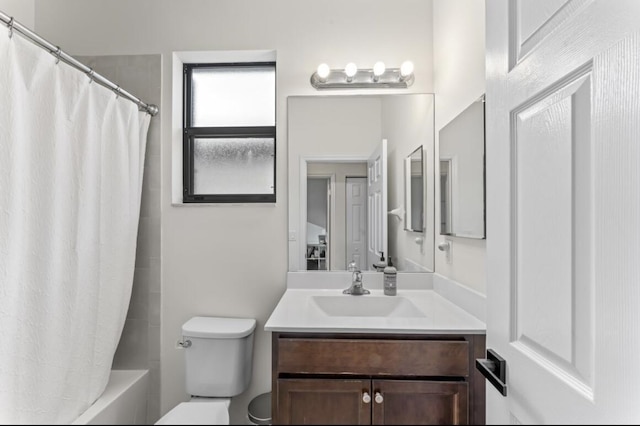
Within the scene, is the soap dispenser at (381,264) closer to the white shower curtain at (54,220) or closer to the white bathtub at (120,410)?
the white shower curtain at (54,220)

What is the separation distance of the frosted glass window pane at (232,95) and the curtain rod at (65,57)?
0.91 feet

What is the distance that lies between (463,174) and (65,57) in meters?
1.43

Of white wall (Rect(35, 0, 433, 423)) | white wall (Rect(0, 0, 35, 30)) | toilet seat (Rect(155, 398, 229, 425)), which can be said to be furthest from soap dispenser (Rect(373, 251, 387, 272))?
white wall (Rect(0, 0, 35, 30))

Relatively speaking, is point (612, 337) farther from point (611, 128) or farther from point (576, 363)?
point (611, 128)

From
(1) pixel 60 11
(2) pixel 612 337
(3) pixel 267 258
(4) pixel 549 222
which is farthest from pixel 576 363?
(1) pixel 60 11

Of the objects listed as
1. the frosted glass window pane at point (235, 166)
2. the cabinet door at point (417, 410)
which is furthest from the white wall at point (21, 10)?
the cabinet door at point (417, 410)

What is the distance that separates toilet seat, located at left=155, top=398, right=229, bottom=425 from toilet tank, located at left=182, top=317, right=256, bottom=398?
1039 mm

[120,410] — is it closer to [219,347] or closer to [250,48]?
[219,347]

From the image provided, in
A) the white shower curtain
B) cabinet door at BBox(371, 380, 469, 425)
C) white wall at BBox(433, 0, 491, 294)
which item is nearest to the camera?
cabinet door at BBox(371, 380, 469, 425)

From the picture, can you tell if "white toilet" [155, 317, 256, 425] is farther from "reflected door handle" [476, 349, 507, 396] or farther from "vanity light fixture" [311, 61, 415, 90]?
"vanity light fixture" [311, 61, 415, 90]

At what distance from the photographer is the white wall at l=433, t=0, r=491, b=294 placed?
114 cm

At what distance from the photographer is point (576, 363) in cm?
44

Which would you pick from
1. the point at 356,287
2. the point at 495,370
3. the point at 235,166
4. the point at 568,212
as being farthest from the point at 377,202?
the point at 568,212

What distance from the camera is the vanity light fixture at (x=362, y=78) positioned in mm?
1618
